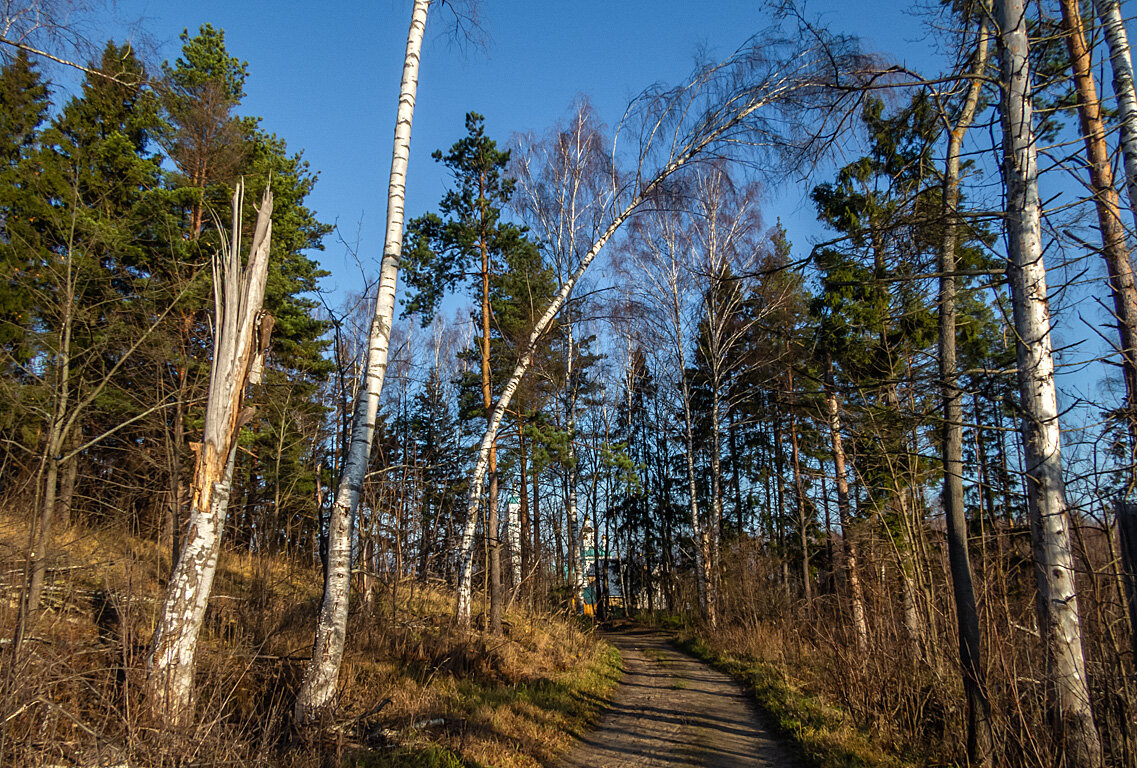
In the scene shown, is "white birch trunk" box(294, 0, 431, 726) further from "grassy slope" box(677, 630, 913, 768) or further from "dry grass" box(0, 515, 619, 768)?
"grassy slope" box(677, 630, 913, 768)

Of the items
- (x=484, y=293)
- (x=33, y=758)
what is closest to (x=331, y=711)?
(x=33, y=758)

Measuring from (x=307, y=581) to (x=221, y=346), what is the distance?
8491mm

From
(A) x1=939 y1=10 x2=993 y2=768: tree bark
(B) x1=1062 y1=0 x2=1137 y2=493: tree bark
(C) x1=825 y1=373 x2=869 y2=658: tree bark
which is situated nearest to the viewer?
(B) x1=1062 y1=0 x2=1137 y2=493: tree bark

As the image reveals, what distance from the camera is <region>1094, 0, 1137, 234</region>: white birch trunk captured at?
5.32 m

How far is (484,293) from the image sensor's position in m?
13.9

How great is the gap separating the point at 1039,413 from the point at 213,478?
5.70 meters

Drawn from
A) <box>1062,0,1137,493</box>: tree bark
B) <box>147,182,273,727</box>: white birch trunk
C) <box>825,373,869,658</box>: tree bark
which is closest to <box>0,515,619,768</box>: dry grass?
<box>147,182,273,727</box>: white birch trunk

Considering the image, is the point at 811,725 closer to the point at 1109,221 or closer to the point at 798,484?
the point at 1109,221

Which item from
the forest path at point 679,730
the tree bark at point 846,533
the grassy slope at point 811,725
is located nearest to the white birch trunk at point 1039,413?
the tree bark at point 846,533

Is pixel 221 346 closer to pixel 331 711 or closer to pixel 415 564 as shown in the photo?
pixel 331 711

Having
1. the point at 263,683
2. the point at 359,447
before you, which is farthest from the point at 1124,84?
the point at 263,683

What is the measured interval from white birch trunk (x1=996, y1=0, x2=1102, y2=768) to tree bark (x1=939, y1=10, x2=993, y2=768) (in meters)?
0.33

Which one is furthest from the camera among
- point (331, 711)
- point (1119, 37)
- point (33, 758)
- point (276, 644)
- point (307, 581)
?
point (307, 581)

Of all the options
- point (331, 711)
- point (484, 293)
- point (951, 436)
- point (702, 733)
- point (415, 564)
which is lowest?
point (702, 733)
